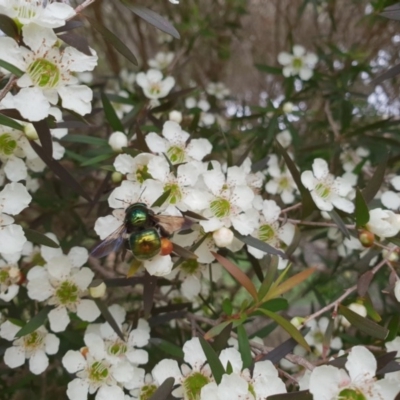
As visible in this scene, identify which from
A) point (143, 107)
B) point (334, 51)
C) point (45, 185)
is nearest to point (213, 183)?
point (143, 107)

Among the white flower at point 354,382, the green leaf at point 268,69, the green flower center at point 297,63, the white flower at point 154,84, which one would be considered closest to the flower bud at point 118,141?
the white flower at point 154,84

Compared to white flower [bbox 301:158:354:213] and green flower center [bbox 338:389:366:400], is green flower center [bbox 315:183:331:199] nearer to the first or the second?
A: white flower [bbox 301:158:354:213]

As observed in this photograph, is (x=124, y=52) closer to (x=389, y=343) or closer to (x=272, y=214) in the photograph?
(x=272, y=214)

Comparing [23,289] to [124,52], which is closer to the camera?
[124,52]

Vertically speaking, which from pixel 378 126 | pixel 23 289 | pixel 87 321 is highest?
pixel 378 126

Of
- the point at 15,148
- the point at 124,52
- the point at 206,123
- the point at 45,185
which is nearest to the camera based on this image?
the point at 124,52

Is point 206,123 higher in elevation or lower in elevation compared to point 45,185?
higher

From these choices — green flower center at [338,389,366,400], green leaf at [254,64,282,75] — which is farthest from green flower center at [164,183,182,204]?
green leaf at [254,64,282,75]
